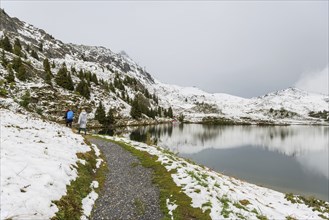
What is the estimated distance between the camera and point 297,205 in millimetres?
20359

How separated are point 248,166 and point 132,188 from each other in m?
37.7

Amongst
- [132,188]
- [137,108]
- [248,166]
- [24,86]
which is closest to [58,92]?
[24,86]

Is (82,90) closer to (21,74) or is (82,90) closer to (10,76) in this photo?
(21,74)

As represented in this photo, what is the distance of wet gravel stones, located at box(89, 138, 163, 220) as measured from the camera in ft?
39.7

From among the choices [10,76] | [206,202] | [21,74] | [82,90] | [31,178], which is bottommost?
[206,202]

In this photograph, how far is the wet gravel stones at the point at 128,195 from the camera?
12.1 meters

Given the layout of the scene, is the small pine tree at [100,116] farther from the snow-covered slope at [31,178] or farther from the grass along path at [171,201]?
the grass along path at [171,201]

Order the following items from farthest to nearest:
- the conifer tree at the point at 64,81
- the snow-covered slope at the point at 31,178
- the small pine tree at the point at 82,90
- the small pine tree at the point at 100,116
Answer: the small pine tree at the point at 82,90 → the conifer tree at the point at 64,81 → the small pine tree at the point at 100,116 → the snow-covered slope at the point at 31,178

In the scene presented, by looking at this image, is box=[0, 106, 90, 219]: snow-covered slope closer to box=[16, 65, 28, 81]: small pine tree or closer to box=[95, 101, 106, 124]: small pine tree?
box=[16, 65, 28, 81]: small pine tree

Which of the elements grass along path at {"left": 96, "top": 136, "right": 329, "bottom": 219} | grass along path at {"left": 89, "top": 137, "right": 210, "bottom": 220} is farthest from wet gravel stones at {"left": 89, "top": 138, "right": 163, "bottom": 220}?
grass along path at {"left": 96, "top": 136, "right": 329, "bottom": 219}

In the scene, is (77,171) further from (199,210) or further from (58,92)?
(58,92)

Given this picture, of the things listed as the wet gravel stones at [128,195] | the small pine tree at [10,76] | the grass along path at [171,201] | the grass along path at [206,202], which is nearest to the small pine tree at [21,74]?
the small pine tree at [10,76]

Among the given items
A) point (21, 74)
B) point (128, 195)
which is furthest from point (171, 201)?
point (21, 74)

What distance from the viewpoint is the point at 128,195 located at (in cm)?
1441
